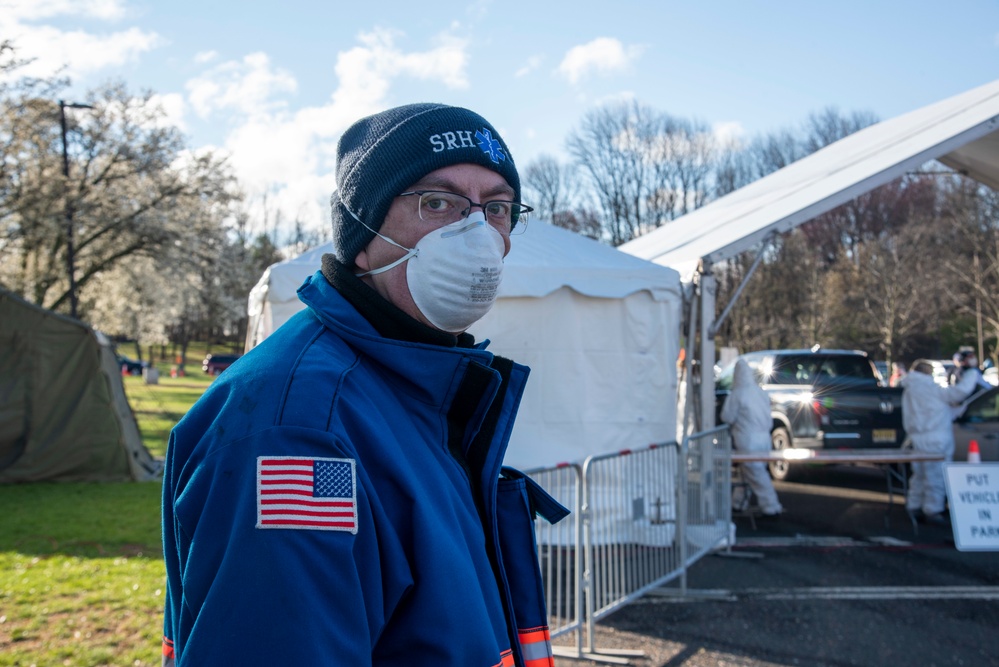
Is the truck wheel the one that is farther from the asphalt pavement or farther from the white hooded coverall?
the asphalt pavement

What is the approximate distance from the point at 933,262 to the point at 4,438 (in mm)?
35591

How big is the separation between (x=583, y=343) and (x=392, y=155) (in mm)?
6848

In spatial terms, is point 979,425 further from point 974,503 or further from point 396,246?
point 396,246

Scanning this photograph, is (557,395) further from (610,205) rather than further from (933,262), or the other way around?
(610,205)

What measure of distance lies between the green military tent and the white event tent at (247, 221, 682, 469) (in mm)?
5019

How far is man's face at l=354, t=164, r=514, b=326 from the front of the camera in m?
A: 1.60

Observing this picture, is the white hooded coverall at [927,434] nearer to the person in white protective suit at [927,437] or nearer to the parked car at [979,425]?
the person in white protective suit at [927,437]

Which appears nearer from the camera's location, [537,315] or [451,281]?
[451,281]

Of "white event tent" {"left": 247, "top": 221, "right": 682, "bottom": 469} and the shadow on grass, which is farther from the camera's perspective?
"white event tent" {"left": 247, "top": 221, "right": 682, "bottom": 469}

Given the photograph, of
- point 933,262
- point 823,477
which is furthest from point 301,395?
point 933,262

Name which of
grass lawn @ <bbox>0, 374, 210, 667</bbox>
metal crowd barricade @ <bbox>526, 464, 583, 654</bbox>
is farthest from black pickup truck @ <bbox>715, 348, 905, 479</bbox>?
grass lawn @ <bbox>0, 374, 210, 667</bbox>

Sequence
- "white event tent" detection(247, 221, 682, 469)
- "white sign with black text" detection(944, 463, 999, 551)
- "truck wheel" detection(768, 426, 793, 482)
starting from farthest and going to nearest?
1. "truck wheel" detection(768, 426, 793, 482)
2. "white event tent" detection(247, 221, 682, 469)
3. "white sign with black text" detection(944, 463, 999, 551)

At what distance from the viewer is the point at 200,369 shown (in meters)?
54.5

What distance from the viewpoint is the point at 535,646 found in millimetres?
1594
